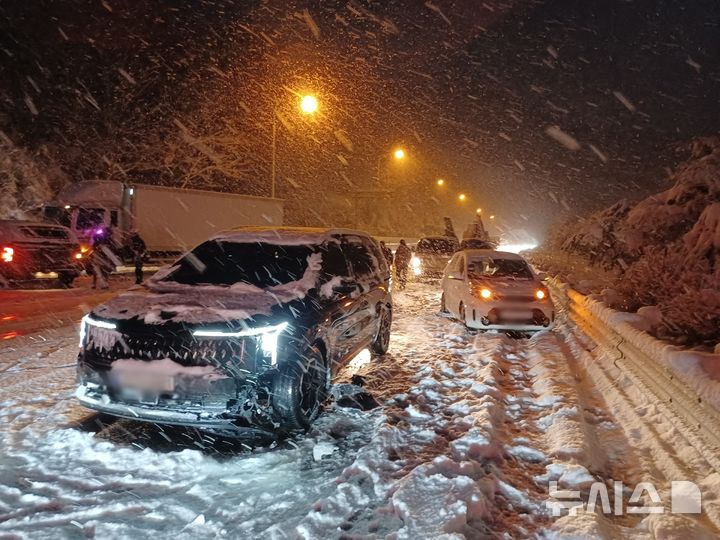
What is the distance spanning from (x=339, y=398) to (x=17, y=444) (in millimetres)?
2847

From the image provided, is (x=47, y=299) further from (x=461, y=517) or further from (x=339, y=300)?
(x=461, y=517)

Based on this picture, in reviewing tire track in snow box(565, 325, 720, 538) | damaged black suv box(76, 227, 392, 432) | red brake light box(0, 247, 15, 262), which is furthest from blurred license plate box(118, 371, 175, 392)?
red brake light box(0, 247, 15, 262)

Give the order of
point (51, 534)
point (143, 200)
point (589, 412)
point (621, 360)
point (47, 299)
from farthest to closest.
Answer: point (143, 200), point (47, 299), point (621, 360), point (589, 412), point (51, 534)

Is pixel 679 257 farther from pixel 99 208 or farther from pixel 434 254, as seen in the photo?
pixel 99 208

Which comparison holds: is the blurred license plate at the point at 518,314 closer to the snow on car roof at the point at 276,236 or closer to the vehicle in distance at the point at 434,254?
the snow on car roof at the point at 276,236

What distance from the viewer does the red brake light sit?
13.1m

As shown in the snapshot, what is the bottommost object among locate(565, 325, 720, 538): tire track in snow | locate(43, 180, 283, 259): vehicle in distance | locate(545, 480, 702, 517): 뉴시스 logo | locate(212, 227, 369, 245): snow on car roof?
locate(545, 480, 702, 517): 뉴시스 logo

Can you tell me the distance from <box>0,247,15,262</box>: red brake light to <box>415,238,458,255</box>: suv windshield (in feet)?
42.9

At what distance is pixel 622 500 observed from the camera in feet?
12.0

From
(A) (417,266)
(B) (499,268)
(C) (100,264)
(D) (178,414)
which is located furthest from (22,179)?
(D) (178,414)

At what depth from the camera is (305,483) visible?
3732mm

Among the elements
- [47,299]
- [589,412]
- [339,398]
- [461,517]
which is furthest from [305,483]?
[47,299]

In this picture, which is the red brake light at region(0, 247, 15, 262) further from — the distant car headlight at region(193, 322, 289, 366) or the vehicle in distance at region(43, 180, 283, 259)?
the distant car headlight at region(193, 322, 289, 366)

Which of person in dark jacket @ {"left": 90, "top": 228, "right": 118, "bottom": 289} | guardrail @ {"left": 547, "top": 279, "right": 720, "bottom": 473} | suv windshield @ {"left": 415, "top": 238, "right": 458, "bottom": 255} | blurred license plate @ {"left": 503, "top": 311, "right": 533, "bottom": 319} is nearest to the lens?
guardrail @ {"left": 547, "top": 279, "right": 720, "bottom": 473}
